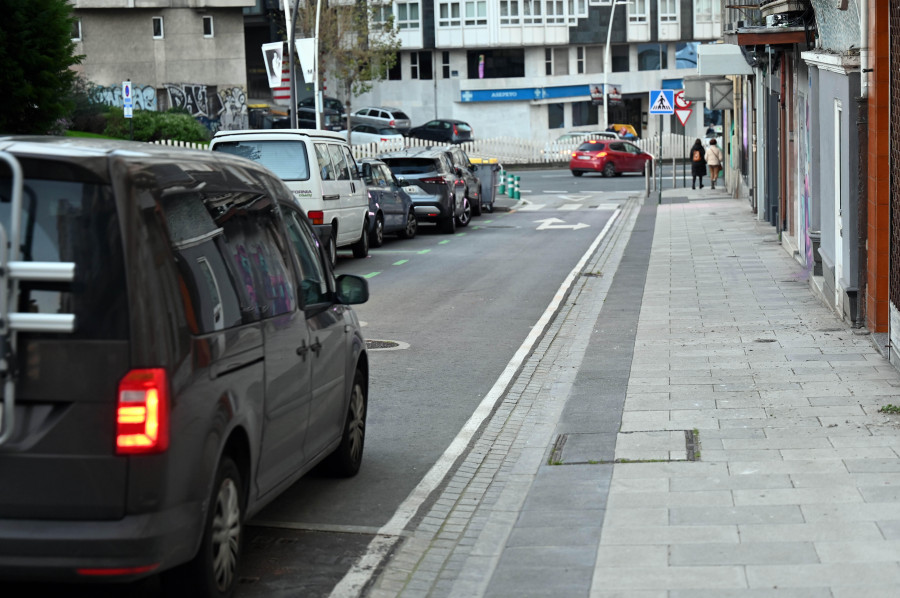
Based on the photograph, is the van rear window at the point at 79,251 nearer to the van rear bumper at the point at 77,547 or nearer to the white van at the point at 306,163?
the van rear bumper at the point at 77,547

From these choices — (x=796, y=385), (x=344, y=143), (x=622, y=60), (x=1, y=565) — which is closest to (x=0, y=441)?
(x=1, y=565)

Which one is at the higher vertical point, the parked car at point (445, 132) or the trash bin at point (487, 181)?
the parked car at point (445, 132)

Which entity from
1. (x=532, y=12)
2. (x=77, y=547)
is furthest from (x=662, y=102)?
(x=532, y=12)

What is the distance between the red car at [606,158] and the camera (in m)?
53.9

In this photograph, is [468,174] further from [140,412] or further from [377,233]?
[140,412]

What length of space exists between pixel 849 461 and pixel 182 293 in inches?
174

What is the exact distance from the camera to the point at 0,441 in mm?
4637

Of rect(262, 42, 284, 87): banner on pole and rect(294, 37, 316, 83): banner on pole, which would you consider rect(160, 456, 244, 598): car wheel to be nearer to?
rect(262, 42, 284, 87): banner on pole

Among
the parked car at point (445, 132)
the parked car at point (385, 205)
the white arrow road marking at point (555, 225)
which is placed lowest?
the white arrow road marking at point (555, 225)

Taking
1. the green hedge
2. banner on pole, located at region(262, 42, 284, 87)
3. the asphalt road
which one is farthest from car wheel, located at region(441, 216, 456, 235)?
the green hedge

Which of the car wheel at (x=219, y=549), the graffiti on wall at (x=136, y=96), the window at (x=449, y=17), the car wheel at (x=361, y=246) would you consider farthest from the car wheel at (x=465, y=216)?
the window at (x=449, y=17)

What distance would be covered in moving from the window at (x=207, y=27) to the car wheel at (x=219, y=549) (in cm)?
5586

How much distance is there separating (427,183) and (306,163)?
328 inches

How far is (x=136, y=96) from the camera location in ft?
189
